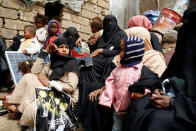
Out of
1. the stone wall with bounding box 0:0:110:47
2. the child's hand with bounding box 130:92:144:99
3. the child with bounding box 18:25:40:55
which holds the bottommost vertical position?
the child's hand with bounding box 130:92:144:99

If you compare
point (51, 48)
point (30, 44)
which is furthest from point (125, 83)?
point (30, 44)

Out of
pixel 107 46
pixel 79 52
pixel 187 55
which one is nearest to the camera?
pixel 187 55

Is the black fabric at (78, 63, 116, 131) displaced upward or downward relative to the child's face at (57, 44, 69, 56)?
downward

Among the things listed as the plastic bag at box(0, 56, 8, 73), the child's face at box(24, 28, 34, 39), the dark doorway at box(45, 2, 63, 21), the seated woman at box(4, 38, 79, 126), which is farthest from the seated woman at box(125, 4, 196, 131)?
the dark doorway at box(45, 2, 63, 21)

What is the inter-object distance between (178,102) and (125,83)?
610 millimetres

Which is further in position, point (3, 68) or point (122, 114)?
point (3, 68)

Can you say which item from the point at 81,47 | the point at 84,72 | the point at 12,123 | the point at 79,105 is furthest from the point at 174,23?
the point at 12,123

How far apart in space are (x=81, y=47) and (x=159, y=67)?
1.52 metres

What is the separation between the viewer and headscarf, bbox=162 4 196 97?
54.1 inches

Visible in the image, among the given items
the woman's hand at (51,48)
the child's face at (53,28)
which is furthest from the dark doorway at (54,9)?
the woman's hand at (51,48)

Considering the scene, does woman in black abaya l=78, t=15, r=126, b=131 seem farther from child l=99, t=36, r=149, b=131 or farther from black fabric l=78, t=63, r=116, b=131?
child l=99, t=36, r=149, b=131

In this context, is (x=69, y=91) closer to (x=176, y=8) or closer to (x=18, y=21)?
(x=176, y=8)

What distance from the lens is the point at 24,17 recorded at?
17.8ft

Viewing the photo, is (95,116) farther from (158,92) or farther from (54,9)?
(54,9)
